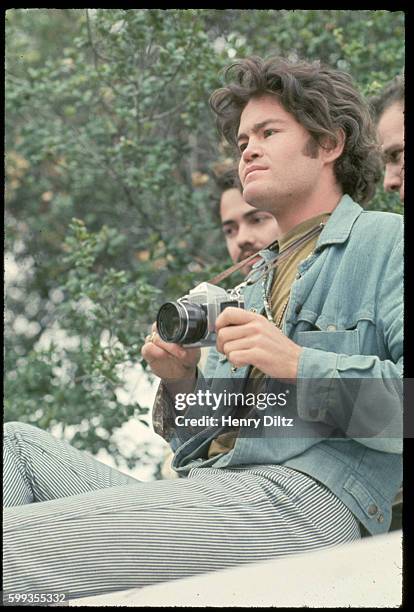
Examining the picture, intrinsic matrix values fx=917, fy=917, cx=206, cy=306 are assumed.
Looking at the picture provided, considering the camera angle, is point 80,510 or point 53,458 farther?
point 53,458

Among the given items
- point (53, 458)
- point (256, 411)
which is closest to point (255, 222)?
point (256, 411)

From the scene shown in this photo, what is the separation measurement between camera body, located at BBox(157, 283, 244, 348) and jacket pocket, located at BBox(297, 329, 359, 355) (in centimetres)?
12

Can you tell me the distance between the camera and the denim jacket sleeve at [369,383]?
1.38 meters

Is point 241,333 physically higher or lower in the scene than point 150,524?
higher

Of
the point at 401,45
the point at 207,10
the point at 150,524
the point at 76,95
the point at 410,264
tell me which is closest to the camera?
the point at 150,524

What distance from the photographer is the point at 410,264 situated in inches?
59.5

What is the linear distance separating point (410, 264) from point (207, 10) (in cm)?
82

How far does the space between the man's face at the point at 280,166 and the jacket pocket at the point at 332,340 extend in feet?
0.75

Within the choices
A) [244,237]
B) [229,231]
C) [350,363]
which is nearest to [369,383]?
[350,363]

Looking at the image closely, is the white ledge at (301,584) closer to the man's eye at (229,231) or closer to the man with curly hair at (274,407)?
the man with curly hair at (274,407)

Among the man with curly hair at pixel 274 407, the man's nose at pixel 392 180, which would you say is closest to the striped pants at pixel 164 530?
the man with curly hair at pixel 274 407

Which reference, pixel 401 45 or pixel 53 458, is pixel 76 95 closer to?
pixel 401 45

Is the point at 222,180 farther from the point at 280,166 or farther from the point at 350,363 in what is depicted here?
the point at 350,363

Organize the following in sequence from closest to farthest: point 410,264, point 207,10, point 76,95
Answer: point 410,264 → point 207,10 → point 76,95
